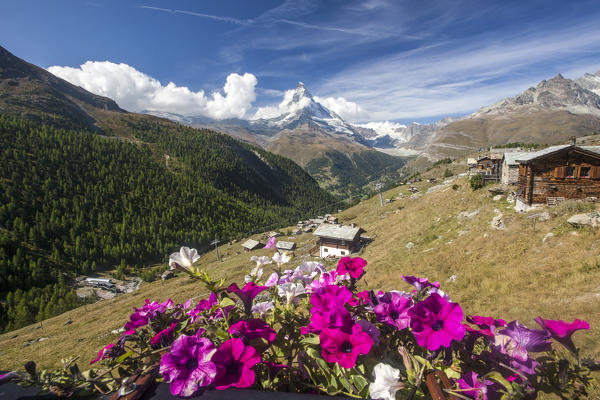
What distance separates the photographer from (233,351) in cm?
146

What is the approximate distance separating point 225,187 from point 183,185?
108 feet

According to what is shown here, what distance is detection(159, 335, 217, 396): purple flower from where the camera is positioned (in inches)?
49.4

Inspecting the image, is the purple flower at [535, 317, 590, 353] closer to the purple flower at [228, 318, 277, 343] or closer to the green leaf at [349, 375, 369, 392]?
the green leaf at [349, 375, 369, 392]

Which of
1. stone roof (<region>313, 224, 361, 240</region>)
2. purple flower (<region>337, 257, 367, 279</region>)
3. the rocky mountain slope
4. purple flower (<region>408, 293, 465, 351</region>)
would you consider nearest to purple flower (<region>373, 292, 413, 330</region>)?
purple flower (<region>408, 293, 465, 351</region>)

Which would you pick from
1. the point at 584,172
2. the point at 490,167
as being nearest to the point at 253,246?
the point at 490,167

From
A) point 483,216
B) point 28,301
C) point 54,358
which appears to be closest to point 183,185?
point 28,301

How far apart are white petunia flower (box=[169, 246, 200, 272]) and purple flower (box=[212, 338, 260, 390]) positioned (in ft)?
2.60

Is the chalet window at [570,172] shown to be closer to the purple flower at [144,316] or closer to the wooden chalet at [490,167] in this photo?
the wooden chalet at [490,167]

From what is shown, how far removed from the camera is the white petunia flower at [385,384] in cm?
120

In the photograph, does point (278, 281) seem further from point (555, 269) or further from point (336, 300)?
point (555, 269)

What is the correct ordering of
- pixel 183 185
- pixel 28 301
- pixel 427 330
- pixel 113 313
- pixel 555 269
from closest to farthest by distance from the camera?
pixel 427 330 < pixel 555 269 < pixel 113 313 < pixel 28 301 < pixel 183 185

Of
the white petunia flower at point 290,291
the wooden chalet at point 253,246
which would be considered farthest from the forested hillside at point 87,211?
the white petunia flower at point 290,291

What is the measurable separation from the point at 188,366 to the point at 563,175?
1237 inches

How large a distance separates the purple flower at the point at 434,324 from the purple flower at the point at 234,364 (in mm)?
1024
